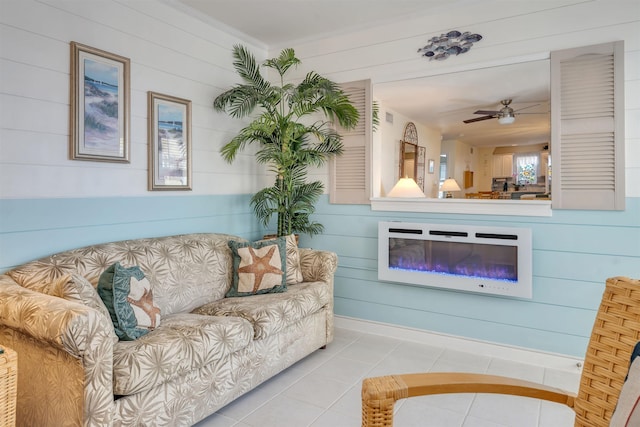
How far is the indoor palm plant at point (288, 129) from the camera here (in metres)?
3.51

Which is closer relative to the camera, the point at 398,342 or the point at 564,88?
the point at 564,88

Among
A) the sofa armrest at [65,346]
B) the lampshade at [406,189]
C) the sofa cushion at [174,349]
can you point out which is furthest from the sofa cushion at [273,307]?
the lampshade at [406,189]

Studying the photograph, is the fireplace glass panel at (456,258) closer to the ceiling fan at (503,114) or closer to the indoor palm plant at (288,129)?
the indoor palm plant at (288,129)

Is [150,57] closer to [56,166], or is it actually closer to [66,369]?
[56,166]

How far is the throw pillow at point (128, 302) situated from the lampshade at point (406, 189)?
229 centimetres

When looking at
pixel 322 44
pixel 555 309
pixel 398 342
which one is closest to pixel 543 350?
pixel 555 309

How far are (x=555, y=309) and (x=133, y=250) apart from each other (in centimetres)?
296

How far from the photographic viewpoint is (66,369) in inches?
64.0

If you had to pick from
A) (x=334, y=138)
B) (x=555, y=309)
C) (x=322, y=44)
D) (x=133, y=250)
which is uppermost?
(x=322, y=44)

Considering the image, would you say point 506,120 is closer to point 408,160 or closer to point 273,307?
point 408,160

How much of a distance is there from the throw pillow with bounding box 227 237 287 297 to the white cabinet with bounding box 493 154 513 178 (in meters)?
1.89

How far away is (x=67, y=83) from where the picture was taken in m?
2.45

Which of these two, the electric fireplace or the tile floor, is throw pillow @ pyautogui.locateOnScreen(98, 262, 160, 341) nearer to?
the tile floor

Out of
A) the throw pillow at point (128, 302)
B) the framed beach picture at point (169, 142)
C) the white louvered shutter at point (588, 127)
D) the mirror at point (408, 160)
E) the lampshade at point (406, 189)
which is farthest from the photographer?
the mirror at point (408, 160)
